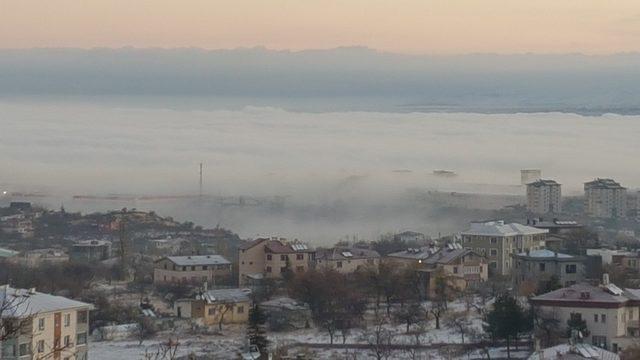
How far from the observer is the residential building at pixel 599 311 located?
16219mm

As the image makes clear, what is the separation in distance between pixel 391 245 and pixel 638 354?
16369 millimetres

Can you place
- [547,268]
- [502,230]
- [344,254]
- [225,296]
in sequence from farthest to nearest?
[502,230]
[344,254]
[547,268]
[225,296]

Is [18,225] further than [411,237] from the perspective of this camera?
Yes

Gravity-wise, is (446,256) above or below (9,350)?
above

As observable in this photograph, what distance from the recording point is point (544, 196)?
47812 mm

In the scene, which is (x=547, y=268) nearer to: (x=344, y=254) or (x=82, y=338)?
(x=344, y=254)

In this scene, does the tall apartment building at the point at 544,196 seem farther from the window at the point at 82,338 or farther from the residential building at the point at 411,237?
the window at the point at 82,338

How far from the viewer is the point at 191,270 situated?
23.9 meters

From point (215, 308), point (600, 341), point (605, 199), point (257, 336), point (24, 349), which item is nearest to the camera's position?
point (24, 349)

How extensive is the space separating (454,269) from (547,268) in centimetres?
130

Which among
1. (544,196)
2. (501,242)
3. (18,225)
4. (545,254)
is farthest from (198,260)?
(544,196)

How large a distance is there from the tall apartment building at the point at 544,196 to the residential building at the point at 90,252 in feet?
61.4

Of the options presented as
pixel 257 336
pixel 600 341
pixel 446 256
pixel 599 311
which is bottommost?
pixel 600 341

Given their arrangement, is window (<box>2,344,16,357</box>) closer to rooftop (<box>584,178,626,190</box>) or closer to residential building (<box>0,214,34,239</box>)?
residential building (<box>0,214,34,239</box>)
